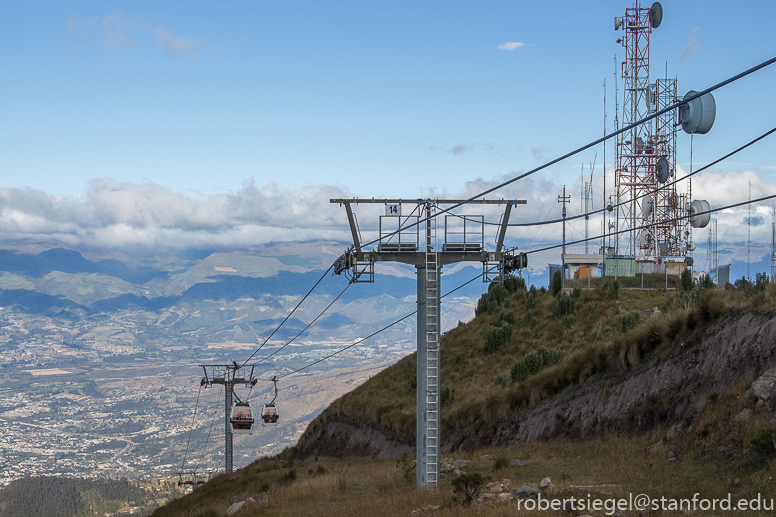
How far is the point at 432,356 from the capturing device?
17328mm

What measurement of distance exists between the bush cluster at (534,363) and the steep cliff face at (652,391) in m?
3.42

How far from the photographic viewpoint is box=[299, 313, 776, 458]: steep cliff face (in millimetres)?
16312

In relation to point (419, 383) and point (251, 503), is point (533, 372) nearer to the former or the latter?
point (419, 383)

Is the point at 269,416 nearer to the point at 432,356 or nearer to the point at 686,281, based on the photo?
the point at 432,356

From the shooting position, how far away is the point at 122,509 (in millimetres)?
127812

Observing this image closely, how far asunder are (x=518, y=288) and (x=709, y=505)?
36.4 meters

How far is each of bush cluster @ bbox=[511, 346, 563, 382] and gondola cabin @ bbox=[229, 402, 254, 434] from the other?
1531cm

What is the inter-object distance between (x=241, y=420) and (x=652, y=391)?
2397cm

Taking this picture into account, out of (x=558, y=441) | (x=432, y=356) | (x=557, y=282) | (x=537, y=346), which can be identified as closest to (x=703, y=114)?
(x=557, y=282)

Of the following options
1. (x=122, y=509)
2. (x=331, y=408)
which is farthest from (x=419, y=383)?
(x=122, y=509)

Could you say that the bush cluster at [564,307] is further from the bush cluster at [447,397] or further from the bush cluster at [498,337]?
the bush cluster at [447,397]

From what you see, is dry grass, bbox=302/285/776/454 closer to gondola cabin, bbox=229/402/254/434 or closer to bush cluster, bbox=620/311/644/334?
bush cluster, bbox=620/311/644/334

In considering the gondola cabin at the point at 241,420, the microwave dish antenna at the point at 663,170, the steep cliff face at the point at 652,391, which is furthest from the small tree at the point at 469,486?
the microwave dish antenna at the point at 663,170

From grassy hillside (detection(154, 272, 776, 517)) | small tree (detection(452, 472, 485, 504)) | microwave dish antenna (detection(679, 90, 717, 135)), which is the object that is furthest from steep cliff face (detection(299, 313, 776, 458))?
microwave dish antenna (detection(679, 90, 717, 135))
